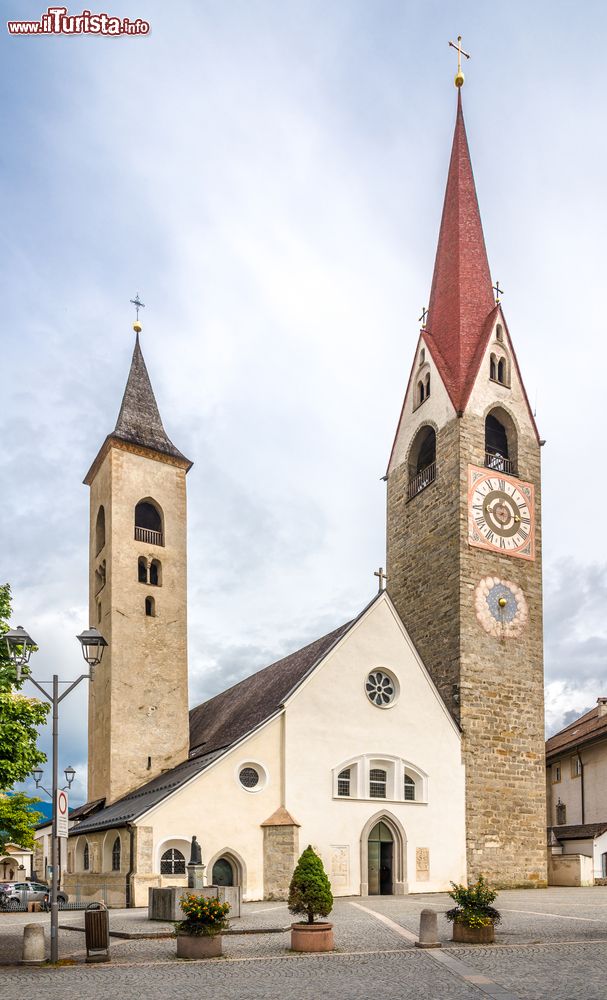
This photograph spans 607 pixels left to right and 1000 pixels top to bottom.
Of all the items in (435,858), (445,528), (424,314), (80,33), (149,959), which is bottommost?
(435,858)

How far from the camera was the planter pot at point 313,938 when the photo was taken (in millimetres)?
15273

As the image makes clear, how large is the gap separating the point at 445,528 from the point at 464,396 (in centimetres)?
527

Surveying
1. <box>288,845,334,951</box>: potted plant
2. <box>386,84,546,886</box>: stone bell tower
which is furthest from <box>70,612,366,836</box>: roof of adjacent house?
<box>288,845,334,951</box>: potted plant

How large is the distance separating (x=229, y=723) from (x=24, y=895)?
10241mm

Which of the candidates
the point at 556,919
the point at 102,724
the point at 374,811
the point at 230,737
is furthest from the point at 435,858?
the point at 102,724

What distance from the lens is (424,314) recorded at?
4269 centimetres

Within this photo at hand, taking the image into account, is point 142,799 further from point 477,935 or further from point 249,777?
point 477,935

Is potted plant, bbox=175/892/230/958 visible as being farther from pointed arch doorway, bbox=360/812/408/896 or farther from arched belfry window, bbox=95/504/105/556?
arched belfry window, bbox=95/504/105/556

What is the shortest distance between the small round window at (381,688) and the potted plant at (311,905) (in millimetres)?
14923

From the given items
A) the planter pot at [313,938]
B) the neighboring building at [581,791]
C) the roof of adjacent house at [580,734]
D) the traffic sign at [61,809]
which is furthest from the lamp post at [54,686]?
the roof of adjacent house at [580,734]

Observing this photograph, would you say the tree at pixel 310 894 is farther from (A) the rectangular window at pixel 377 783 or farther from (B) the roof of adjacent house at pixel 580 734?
(B) the roof of adjacent house at pixel 580 734

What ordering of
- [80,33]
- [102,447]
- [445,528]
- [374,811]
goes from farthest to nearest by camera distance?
1. [102,447]
2. [445,528]
3. [374,811]
4. [80,33]

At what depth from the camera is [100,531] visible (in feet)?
135

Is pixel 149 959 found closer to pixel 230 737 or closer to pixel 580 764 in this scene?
pixel 230 737
